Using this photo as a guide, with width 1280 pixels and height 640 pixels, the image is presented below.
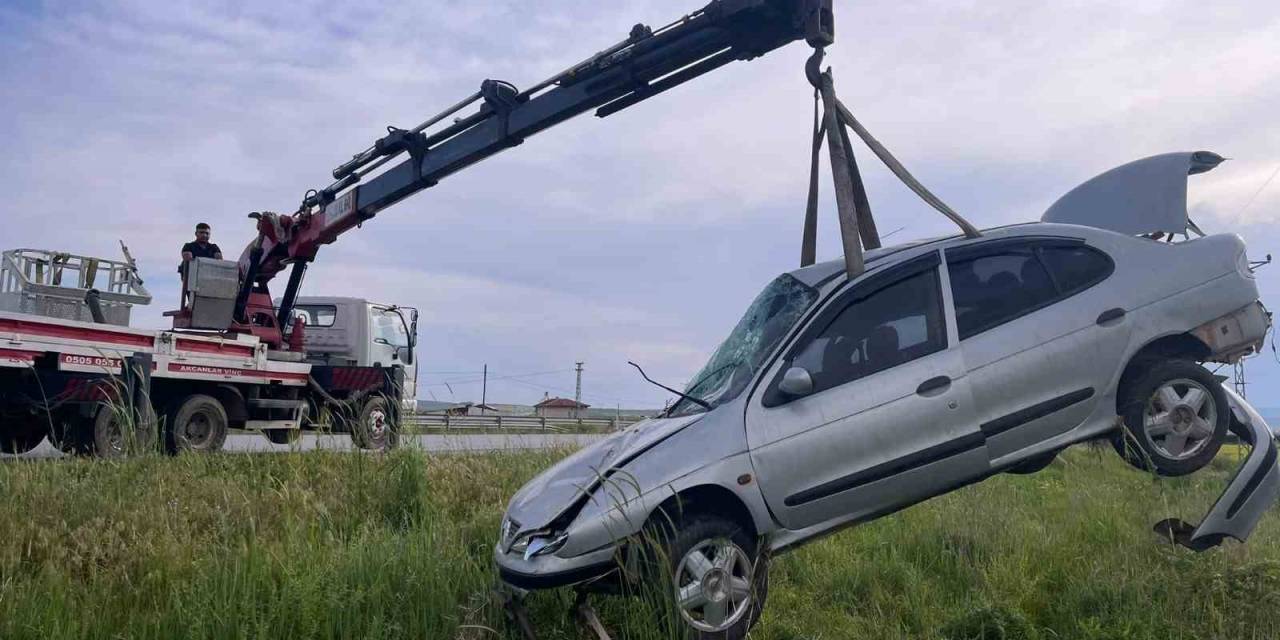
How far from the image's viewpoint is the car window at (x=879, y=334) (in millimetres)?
4684

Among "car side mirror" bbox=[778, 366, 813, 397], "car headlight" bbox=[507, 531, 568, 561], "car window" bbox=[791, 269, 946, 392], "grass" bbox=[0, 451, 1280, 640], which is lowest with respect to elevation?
"grass" bbox=[0, 451, 1280, 640]

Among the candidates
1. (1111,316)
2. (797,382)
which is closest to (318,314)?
(797,382)

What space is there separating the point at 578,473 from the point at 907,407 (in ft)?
5.43

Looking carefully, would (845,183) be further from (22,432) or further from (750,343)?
(22,432)

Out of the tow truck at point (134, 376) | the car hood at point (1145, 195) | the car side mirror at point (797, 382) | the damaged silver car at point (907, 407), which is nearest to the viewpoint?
the damaged silver car at point (907, 407)

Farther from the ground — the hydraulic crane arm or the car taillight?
the hydraulic crane arm

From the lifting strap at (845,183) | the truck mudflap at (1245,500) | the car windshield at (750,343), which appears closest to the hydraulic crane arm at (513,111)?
the lifting strap at (845,183)

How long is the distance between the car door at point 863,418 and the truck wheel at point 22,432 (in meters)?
9.16

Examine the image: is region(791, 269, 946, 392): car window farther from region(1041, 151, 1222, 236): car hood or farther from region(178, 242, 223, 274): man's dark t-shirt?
region(178, 242, 223, 274): man's dark t-shirt

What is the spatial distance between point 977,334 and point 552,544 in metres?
2.45

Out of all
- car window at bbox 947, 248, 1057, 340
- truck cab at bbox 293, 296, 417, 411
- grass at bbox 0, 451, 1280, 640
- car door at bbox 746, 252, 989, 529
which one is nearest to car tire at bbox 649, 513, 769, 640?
grass at bbox 0, 451, 1280, 640

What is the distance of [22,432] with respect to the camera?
10.9m

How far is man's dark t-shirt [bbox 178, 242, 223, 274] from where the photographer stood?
39.5 ft

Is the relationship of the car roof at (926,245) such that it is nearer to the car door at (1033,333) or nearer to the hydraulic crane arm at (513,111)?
the car door at (1033,333)
